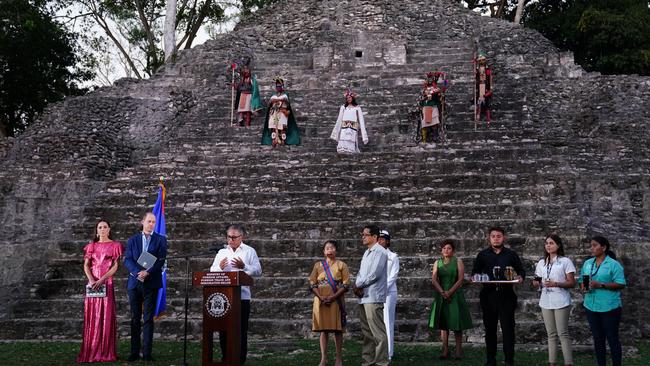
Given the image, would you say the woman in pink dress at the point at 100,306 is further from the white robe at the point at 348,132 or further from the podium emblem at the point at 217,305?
the white robe at the point at 348,132

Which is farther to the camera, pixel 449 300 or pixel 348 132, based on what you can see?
pixel 348 132

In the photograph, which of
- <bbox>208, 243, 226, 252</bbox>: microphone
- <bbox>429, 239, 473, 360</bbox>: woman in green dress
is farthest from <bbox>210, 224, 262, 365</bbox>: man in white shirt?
<bbox>429, 239, 473, 360</bbox>: woman in green dress

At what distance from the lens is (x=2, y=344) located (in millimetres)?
9742

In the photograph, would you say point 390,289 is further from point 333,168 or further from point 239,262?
point 333,168

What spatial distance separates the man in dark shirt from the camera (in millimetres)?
7875

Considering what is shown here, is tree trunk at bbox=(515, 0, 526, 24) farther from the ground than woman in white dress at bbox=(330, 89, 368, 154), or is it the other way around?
tree trunk at bbox=(515, 0, 526, 24)

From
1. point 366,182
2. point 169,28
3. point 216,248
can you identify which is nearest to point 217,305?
point 216,248

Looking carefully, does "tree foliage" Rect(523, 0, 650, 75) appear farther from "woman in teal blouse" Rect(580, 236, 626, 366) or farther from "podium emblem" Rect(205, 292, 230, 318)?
"podium emblem" Rect(205, 292, 230, 318)

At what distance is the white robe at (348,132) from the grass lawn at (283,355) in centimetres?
558

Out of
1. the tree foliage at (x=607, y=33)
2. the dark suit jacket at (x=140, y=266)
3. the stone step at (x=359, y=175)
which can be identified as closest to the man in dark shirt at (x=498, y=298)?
the dark suit jacket at (x=140, y=266)

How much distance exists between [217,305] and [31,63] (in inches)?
817

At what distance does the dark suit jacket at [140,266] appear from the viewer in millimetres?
8578

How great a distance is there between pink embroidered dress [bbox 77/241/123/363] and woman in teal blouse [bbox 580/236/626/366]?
5.01 meters

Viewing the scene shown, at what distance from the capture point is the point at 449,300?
8.61 m
